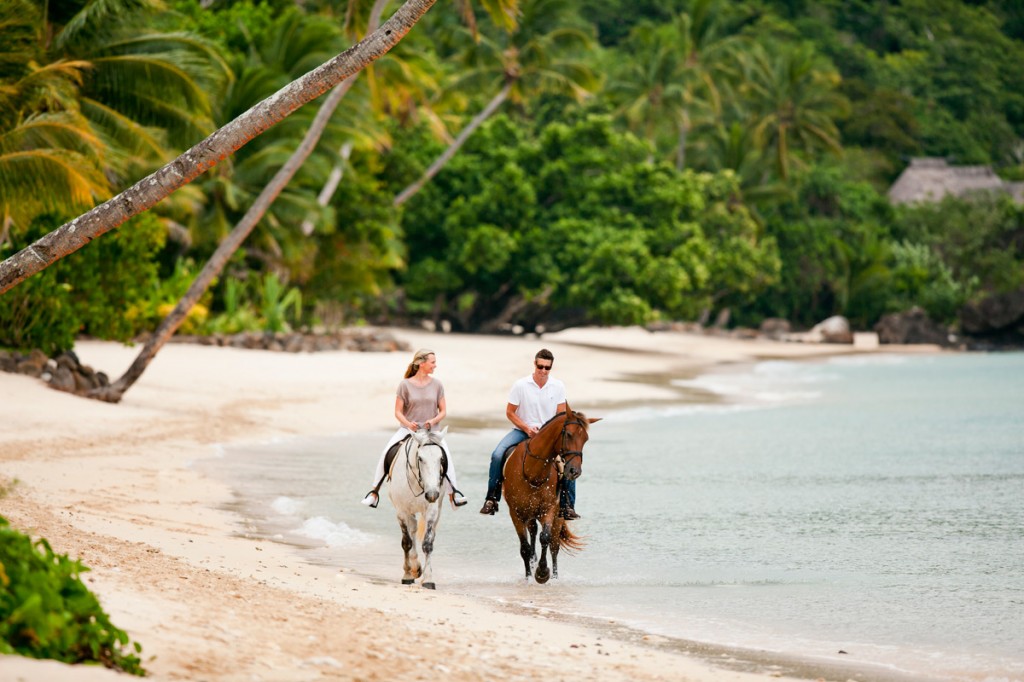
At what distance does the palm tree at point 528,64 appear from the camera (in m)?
40.8

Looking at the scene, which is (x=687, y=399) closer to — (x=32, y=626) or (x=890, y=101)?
(x=32, y=626)

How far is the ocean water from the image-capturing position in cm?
828

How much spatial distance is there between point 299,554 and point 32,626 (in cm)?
488

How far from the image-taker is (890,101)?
217 ft

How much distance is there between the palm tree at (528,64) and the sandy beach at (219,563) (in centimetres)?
1907

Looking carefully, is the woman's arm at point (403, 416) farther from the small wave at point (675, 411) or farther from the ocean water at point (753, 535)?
the small wave at point (675, 411)

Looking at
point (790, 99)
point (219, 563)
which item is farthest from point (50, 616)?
point (790, 99)

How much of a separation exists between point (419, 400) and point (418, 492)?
0.66 meters

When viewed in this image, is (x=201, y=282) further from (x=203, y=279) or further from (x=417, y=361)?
(x=417, y=361)

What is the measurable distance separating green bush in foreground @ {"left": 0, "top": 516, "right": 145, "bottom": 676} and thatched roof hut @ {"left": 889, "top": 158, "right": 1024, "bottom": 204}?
60.9 m

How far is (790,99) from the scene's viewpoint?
56.1 metres

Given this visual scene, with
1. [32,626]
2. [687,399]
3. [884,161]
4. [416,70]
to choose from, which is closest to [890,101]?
[884,161]

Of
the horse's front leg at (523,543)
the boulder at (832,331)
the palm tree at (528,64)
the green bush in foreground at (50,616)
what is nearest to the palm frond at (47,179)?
the horse's front leg at (523,543)

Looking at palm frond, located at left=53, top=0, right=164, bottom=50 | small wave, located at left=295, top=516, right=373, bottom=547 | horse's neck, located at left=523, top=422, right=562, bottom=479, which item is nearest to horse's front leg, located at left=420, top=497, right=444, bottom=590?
horse's neck, located at left=523, top=422, right=562, bottom=479
